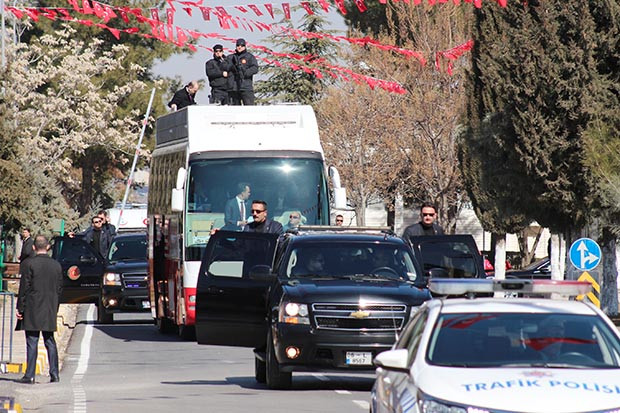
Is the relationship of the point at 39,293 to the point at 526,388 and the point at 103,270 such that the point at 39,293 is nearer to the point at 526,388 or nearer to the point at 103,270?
the point at 526,388

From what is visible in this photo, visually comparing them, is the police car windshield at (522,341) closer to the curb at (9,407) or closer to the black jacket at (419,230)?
the curb at (9,407)

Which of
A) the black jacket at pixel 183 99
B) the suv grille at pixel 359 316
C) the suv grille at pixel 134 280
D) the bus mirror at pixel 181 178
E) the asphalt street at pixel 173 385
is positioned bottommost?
the asphalt street at pixel 173 385

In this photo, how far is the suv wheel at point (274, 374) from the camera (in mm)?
16094

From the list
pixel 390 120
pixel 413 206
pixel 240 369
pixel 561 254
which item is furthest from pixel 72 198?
pixel 240 369

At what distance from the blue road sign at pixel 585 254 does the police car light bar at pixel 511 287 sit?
1692 cm

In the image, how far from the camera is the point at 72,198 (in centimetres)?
8600

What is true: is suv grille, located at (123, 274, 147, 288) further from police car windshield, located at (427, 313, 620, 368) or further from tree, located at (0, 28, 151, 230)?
tree, located at (0, 28, 151, 230)

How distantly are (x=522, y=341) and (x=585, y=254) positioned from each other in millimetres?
17546

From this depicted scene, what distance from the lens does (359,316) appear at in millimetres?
15828

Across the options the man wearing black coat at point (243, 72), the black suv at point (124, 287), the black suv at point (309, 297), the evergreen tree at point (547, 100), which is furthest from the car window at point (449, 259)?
the evergreen tree at point (547, 100)

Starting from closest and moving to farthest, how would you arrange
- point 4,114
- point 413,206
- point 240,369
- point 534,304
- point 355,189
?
point 534,304
point 240,369
point 4,114
point 355,189
point 413,206

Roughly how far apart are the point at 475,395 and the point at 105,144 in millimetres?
64371

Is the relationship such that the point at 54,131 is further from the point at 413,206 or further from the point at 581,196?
the point at 581,196

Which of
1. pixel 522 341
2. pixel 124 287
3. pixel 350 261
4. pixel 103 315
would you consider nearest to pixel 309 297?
pixel 350 261
